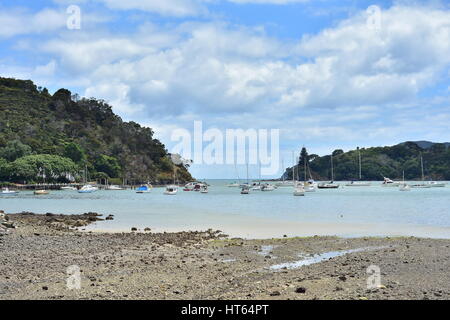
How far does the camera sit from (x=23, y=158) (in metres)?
157

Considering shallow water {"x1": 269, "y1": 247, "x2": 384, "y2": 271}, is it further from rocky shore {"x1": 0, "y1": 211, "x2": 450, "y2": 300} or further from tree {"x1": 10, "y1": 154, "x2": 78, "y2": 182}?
tree {"x1": 10, "y1": 154, "x2": 78, "y2": 182}

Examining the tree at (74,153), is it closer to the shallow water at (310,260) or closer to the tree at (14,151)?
the tree at (14,151)

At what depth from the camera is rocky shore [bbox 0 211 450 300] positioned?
41.7 feet

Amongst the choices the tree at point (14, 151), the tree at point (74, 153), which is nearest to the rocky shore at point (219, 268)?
the tree at point (14, 151)

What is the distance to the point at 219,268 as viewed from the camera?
1702 cm

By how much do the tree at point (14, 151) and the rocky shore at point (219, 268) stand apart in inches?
5787

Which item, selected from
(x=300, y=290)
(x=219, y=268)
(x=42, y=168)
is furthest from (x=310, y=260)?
(x=42, y=168)

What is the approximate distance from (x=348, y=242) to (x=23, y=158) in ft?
495

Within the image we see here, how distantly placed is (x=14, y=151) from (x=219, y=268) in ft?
527

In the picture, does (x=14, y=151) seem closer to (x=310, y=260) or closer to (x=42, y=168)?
(x=42, y=168)

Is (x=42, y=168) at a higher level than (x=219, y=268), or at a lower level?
higher

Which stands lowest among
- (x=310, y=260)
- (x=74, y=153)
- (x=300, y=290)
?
(x=310, y=260)

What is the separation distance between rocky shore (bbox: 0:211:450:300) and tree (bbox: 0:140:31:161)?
482ft

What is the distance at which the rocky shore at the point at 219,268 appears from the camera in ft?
41.7
